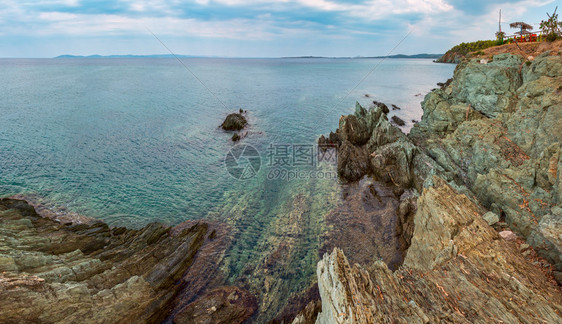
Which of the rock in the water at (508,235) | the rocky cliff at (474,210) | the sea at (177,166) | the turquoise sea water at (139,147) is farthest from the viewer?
the turquoise sea water at (139,147)

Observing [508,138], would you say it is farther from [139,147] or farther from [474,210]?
[139,147]

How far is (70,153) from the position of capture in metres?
37.0

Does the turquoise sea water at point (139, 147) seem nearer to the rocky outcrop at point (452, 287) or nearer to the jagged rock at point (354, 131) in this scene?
the jagged rock at point (354, 131)

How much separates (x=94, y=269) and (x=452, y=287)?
1901cm

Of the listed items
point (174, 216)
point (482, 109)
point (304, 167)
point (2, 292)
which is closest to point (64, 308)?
point (2, 292)

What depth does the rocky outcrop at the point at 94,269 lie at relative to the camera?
11.1 meters

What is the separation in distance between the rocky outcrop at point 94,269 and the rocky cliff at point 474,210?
9.04 meters

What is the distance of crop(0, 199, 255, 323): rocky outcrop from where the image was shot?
11062mm

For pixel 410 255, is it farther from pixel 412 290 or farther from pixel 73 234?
pixel 73 234

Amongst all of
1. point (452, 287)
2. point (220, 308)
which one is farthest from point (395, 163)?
point (220, 308)

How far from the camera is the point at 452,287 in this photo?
10.2m

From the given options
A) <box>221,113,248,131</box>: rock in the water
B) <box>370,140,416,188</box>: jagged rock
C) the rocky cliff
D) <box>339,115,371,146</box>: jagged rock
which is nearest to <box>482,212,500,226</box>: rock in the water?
the rocky cliff

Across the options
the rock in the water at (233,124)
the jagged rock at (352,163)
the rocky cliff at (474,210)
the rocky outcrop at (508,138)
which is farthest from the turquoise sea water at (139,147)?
the rocky outcrop at (508,138)

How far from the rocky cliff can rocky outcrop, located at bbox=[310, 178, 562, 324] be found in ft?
0.14
